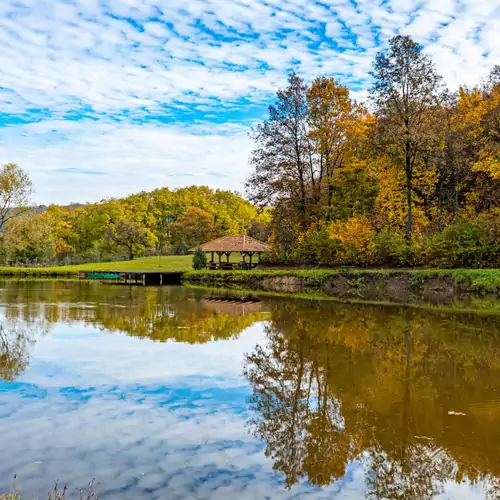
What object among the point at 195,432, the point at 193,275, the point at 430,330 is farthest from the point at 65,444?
the point at 193,275

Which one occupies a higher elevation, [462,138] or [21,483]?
[462,138]

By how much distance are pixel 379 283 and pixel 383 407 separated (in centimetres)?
2231

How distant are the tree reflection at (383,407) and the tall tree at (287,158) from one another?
80.2ft

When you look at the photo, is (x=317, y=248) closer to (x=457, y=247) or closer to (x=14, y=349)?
(x=457, y=247)

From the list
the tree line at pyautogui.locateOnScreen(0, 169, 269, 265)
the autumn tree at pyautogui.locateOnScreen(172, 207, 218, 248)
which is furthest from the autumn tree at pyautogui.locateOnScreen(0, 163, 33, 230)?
the autumn tree at pyautogui.locateOnScreen(172, 207, 218, 248)

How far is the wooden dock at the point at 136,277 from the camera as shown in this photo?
42.0 metres

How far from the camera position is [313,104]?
3519 cm

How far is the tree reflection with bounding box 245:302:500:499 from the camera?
4.96m

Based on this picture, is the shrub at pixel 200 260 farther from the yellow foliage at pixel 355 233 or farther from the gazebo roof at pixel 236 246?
the yellow foliage at pixel 355 233

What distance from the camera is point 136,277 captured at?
4491cm

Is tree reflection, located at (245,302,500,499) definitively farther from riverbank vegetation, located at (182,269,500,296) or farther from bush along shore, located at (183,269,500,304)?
riverbank vegetation, located at (182,269,500,296)

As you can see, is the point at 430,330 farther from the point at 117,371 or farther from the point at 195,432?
the point at 195,432

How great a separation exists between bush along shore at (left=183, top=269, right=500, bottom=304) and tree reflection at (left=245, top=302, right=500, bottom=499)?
455 inches

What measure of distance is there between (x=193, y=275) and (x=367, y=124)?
18.0m
